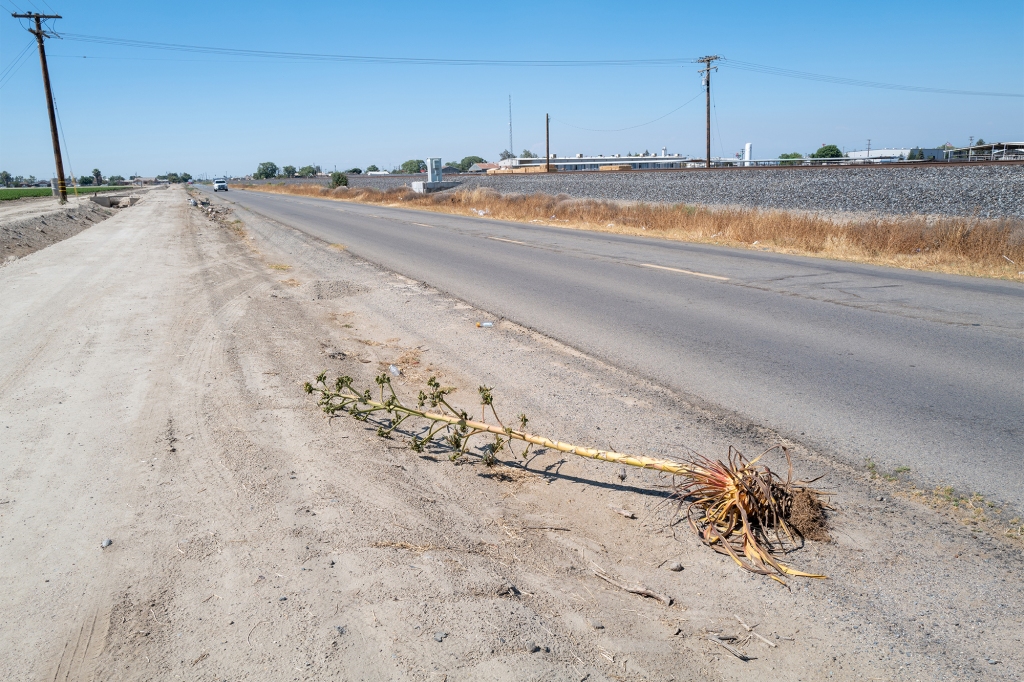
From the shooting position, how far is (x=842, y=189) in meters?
26.8

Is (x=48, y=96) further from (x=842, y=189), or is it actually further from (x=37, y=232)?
(x=842, y=189)

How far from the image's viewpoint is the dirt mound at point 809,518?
3432 mm

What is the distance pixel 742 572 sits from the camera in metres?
3.19

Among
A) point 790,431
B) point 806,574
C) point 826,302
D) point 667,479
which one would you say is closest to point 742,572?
point 806,574

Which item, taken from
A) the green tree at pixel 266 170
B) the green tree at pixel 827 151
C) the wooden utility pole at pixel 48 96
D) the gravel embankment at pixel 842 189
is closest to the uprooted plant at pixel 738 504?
the gravel embankment at pixel 842 189

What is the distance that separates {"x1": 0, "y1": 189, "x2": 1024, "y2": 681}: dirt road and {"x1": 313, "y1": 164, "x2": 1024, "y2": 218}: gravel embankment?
1752 centimetres

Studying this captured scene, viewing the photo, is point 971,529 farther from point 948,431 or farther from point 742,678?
point 742,678

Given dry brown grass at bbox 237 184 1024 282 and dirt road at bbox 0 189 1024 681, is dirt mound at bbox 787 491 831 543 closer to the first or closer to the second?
dirt road at bbox 0 189 1024 681

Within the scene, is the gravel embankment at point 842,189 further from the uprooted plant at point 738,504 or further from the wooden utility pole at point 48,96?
the wooden utility pole at point 48,96

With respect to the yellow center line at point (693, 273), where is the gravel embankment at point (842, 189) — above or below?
above

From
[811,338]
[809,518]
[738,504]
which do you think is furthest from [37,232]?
[809,518]

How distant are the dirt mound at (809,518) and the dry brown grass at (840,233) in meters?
10.4

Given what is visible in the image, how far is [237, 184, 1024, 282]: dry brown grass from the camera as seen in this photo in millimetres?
13508

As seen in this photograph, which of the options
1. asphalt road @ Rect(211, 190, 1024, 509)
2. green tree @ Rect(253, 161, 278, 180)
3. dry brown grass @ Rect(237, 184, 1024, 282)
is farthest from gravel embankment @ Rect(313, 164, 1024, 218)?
green tree @ Rect(253, 161, 278, 180)
